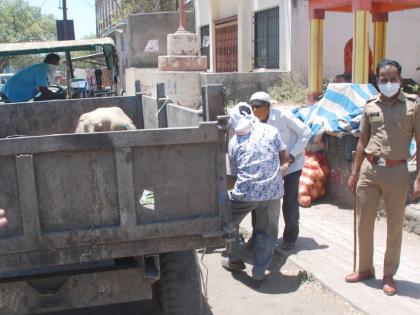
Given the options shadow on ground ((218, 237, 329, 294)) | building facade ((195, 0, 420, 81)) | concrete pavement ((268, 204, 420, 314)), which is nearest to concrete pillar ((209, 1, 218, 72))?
building facade ((195, 0, 420, 81))

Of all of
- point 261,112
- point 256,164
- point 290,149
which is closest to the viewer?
point 256,164

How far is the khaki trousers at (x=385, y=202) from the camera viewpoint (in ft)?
12.9

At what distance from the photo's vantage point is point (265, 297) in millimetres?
4363

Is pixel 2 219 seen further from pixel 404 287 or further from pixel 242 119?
pixel 404 287

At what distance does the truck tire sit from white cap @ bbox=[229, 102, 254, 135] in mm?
1240

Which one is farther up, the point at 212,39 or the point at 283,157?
the point at 212,39

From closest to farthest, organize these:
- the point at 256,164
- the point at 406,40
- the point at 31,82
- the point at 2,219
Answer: the point at 2,219
the point at 256,164
the point at 31,82
the point at 406,40

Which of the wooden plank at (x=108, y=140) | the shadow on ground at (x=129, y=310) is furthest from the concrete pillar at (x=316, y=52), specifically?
the wooden plank at (x=108, y=140)

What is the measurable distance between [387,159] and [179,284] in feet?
5.76

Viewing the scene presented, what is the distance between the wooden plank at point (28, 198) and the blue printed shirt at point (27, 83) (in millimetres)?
6131

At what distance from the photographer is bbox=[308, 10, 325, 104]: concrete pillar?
31.1ft

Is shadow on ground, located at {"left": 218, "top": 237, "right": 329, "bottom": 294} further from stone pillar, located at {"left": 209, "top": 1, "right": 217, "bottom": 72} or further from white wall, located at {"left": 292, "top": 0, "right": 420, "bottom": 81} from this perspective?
stone pillar, located at {"left": 209, "top": 1, "right": 217, "bottom": 72}

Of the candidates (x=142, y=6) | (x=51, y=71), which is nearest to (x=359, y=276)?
(x=51, y=71)

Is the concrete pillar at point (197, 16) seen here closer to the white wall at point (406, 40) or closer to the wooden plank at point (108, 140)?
the white wall at point (406, 40)
